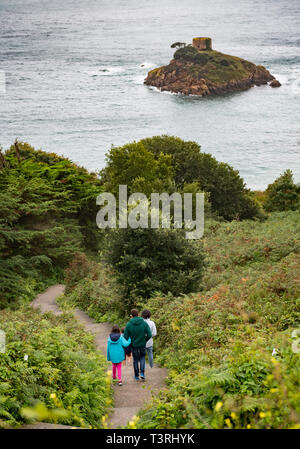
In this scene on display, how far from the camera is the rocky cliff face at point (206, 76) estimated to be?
121312mm

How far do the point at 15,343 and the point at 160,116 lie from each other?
321ft

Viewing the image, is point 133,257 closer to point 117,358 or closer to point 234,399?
point 117,358

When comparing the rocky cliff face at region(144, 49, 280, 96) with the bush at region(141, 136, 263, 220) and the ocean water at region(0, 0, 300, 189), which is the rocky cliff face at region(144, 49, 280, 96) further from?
the bush at region(141, 136, 263, 220)

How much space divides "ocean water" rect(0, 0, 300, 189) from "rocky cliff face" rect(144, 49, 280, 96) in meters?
3.50

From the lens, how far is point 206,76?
122 meters

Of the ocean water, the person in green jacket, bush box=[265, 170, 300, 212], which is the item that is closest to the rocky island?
the ocean water

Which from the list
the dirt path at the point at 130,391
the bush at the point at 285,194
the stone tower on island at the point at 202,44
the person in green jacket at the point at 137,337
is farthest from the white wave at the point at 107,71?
the person in green jacket at the point at 137,337

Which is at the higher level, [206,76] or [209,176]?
[206,76]

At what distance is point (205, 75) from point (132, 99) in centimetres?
2453

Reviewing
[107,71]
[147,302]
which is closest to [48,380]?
[147,302]

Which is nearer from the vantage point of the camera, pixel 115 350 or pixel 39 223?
pixel 115 350

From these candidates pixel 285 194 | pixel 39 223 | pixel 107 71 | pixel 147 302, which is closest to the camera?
pixel 147 302

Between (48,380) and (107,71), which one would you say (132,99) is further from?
(48,380)

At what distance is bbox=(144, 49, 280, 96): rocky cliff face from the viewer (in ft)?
398
